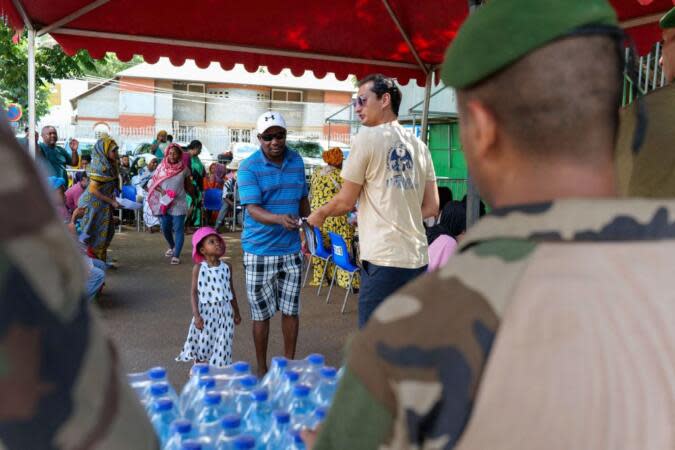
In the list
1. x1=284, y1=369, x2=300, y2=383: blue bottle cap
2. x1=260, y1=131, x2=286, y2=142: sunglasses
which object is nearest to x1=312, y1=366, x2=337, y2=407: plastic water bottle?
x1=284, y1=369, x2=300, y2=383: blue bottle cap

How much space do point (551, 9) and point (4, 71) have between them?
1558 centimetres

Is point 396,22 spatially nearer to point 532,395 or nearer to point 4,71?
point 532,395

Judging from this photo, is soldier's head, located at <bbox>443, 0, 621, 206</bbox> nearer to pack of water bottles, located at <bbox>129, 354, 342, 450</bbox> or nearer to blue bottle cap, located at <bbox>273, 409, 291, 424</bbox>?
pack of water bottles, located at <bbox>129, 354, 342, 450</bbox>

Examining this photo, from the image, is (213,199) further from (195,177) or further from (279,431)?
(279,431)

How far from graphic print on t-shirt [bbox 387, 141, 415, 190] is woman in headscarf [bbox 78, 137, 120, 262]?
17.4 ft

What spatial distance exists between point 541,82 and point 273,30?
5.43 m

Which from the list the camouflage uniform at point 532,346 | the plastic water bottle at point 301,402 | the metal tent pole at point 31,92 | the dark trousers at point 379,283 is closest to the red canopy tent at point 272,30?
the metal tent pole at point 31,92

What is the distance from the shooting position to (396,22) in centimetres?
614

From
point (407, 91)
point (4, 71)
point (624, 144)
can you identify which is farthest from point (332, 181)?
point (407, 91)

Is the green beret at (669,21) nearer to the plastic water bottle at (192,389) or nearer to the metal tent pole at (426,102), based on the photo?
the plastic water bottle at (192,389)

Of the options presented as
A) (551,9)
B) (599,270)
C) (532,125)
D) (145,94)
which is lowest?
(599,270)

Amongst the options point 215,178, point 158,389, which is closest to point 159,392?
point 158,389

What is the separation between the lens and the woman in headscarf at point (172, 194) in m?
10.0

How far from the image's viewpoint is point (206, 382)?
2.68 m
